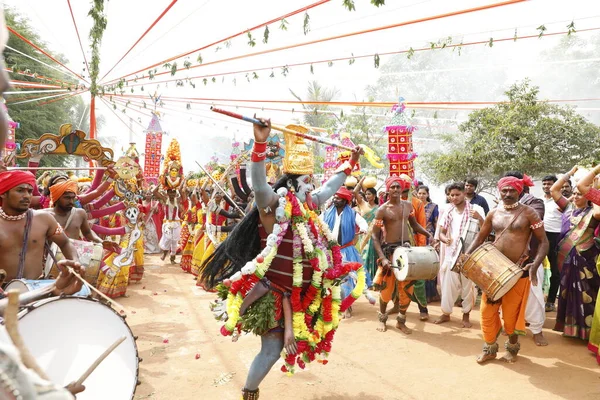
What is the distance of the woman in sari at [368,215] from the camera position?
27.4 ft

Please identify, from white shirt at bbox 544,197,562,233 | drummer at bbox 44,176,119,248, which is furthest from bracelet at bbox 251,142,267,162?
white shirt at bbox 544,197,562,233

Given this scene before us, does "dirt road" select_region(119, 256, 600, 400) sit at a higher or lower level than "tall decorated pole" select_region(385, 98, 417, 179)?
lower

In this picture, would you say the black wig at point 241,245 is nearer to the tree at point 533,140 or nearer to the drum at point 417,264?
the drum at point 417,264

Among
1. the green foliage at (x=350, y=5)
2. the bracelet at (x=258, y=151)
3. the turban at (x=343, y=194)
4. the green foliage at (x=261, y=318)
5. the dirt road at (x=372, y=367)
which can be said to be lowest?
the dirt road at (x=372, y=367)

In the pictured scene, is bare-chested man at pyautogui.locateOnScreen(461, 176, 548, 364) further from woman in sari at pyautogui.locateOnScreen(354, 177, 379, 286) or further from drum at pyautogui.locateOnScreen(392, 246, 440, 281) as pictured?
woman in sari at pyautogui.locateOnScreen(354, 177, 379, 286)

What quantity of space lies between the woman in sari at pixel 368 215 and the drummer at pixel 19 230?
563cm

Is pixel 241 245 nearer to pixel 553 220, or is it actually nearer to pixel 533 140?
pixel 553 220

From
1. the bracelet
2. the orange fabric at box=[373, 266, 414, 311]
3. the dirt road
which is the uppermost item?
the bracelet

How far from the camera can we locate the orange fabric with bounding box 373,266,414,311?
20.6ft

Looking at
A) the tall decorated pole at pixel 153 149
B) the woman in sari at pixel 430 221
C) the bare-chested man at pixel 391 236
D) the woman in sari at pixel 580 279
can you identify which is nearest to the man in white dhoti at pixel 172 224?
the tall decorated pole at pixel 153 149

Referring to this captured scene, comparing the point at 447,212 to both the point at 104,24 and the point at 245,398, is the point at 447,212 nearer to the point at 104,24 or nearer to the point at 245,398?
the point at 245,398

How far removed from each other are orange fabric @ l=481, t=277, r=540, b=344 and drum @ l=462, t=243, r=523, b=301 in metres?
0.16

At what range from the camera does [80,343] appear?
99.4 inches

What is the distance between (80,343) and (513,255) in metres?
4.50
